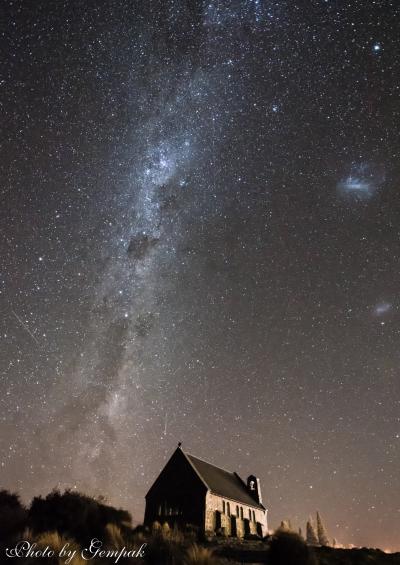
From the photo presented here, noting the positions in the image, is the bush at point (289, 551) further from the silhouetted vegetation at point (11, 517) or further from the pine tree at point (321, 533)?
the pine tree at point (321, 533)

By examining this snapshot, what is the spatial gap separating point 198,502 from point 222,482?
27.8ft

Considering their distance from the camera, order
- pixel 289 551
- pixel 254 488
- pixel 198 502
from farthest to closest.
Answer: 1. pixel 254 488
2. pixel 198 502
3. pixel 289 551

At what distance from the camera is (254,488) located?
4744cm

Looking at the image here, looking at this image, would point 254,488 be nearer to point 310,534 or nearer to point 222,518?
point 222,518

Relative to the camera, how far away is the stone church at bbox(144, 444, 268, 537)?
3250 centimetres

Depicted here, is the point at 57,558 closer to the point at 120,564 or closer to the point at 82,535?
the point at 120,564

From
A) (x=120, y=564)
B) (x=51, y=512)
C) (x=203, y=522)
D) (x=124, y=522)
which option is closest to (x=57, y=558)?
(x=120, y=564)

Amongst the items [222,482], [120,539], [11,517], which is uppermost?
[222,482]

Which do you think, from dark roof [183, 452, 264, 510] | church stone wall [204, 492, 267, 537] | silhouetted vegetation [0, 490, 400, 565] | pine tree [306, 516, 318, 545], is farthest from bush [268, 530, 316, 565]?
pine tree [306, 516, 318, 545]

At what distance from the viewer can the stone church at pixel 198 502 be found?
32.5 m

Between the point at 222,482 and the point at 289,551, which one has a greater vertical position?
the point at 222,482

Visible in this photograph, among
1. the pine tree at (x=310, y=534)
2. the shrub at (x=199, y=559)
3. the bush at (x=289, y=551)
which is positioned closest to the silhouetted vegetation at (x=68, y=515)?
the shrub at (x=199, y=559)

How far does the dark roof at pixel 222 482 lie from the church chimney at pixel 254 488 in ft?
2.14

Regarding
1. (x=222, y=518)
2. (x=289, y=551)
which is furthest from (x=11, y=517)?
(x=222, y=518)
